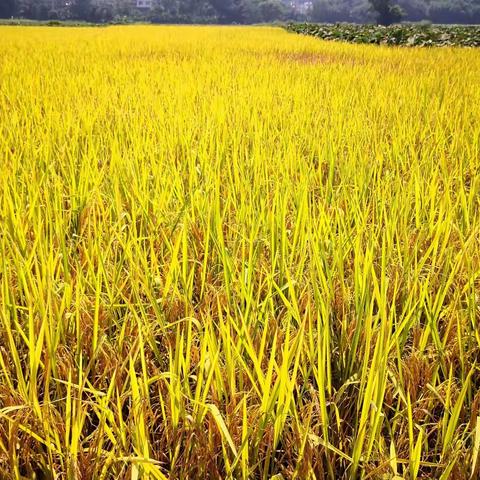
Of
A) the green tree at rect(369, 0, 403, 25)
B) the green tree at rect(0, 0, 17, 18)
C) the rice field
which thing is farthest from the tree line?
the rice field

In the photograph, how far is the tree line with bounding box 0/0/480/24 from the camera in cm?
5991

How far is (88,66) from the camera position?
202 inches

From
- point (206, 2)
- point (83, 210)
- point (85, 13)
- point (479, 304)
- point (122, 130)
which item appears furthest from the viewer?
point (206, 2)

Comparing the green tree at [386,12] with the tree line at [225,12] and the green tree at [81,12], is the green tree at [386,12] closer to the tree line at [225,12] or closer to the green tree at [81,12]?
the tree line at [225,12]

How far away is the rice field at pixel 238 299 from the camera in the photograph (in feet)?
2.17

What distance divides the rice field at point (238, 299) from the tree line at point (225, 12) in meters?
62.3

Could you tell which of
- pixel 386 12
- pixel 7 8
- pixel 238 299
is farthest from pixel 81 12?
pixel 238 299

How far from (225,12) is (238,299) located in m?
78.7

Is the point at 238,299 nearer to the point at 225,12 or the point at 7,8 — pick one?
the point at 7,8

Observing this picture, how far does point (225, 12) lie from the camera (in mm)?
71500

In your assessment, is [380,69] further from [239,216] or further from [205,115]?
[239,216]

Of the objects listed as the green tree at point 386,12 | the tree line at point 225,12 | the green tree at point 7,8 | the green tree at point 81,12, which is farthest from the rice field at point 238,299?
the green tree at point 81,12

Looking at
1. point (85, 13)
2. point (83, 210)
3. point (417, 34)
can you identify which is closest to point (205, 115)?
point (83, 210)

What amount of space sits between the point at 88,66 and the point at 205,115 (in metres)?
3.02
